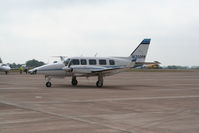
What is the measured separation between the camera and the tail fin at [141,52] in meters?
30.6

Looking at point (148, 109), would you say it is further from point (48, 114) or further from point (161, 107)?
point (48, 114)

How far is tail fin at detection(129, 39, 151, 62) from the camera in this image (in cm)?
3060

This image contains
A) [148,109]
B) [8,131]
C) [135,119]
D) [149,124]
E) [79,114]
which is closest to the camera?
[8,131]

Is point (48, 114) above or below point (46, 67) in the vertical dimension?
below

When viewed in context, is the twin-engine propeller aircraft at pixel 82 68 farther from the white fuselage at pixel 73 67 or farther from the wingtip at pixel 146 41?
the wingtip at pixel 146 41

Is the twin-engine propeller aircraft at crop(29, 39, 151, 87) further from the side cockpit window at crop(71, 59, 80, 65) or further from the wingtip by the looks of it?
the wingtip

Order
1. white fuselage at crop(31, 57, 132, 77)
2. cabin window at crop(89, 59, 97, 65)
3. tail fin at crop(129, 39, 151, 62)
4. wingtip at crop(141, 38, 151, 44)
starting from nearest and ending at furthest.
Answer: white fuselage at crop(31, 57, 132, 77)
cabin window at crop(89, 59, 97, 65)
tail fin at crop(129, 39, 151, 62)
wingtip at crop(141, 38, 151, 44)

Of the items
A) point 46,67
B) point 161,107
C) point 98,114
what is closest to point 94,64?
point 46,67

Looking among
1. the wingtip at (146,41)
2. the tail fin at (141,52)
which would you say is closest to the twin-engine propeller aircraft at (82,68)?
the tail fin at (141,52)

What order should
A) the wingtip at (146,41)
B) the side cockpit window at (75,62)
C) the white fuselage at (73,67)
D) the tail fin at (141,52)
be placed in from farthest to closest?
the wingtip at (146,41), the tail fin at (141,52), the side cockpit window at (75,62), the white fuselage at (73,67)

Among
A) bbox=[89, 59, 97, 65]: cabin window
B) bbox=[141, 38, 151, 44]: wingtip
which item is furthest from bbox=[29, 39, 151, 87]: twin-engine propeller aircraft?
bbox=[141, 38, 151, 44]: wingtip

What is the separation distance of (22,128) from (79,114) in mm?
3026

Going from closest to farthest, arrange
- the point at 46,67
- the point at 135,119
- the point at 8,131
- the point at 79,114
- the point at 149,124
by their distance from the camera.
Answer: the point at 8,131 < the point at 149,124 < the point at 135,119 < the point at 79,114 < the point at 46,67

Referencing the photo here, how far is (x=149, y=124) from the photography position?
32.7ft
